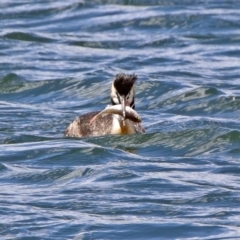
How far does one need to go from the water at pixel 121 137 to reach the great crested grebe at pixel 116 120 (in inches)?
5.0

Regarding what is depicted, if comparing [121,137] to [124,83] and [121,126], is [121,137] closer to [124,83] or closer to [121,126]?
[121,126]

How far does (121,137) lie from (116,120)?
22cm

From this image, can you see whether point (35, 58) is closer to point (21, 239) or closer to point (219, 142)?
point (219, 142)

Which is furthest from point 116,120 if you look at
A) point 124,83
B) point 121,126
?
point 124,83

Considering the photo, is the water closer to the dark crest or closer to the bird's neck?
the bird's neck

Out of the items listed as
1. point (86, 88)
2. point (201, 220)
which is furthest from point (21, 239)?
point (86, 88)

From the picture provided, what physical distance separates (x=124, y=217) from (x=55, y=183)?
5.16 feet

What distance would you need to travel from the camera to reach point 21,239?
37.5 ft

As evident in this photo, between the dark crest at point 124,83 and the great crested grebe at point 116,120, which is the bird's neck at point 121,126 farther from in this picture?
the dark crest at point 124,83

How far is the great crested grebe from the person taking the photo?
1584cm

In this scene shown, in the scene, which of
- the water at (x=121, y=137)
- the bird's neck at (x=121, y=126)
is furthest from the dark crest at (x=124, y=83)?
the water at (x=121, y=137)

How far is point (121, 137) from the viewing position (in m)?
16.0

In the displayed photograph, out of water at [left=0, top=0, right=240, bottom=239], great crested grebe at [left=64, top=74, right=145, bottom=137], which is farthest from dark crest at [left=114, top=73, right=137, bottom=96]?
water at [left=0, top=0, right=240, bottom=239]

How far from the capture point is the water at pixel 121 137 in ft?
40.0
